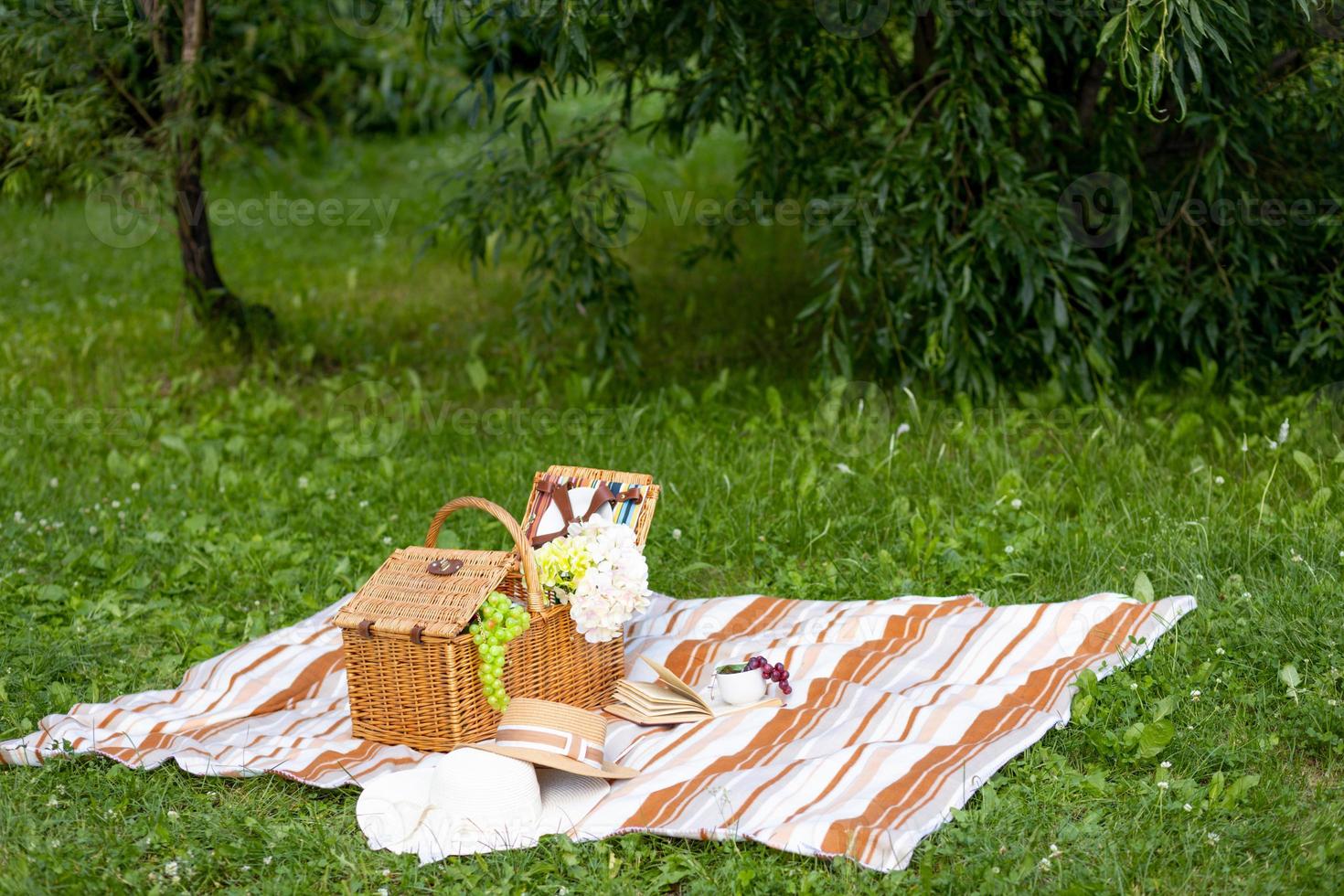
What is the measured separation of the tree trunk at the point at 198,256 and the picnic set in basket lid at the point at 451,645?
3619 mm

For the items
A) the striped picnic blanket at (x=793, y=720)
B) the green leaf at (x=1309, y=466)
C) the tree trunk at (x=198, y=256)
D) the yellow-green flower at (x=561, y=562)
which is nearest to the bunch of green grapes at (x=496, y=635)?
the yellow-green flower at (x=561, y=562)

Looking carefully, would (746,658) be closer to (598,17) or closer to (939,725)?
(939,725)

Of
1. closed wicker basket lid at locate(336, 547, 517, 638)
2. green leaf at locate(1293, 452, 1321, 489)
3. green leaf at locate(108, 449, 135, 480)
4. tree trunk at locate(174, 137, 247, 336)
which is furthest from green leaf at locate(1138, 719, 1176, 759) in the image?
tree trunk at locate(174, 137, 247, 336)

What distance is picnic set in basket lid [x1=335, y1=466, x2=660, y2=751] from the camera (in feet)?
9.68

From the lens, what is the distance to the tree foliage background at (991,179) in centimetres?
469

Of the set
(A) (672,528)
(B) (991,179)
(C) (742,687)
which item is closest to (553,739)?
(C) (742,687)

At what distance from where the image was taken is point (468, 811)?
2.65 metres

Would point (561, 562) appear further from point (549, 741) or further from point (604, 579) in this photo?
point (549, 741)

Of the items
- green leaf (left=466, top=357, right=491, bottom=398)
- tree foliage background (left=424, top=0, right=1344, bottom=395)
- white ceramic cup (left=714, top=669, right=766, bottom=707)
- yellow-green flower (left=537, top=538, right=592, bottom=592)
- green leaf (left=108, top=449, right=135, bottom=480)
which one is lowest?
green leaf (left=108, top=449, right=135, bottom=480)

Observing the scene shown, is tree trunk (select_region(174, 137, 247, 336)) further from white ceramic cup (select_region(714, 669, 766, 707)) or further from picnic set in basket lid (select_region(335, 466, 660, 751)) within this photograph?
white ceramic cup (select_region(714, 669, 766, 707))

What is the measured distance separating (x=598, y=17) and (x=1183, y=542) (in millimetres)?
2769

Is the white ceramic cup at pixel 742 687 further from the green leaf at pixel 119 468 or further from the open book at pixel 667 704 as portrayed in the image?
the green leaf at pixel 119 468

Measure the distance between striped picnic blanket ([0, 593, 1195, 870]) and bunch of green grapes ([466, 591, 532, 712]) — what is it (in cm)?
28

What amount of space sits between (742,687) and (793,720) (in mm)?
156
